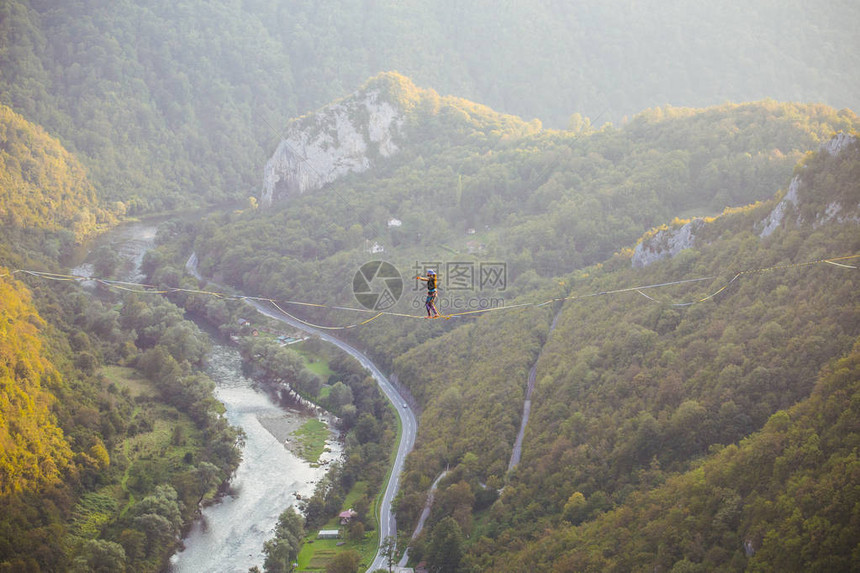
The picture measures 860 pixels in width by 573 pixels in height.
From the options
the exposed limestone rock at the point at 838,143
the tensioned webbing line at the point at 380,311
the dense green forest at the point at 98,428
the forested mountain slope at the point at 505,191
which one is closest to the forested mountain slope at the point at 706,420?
the exposed limestone rock at the point at 838,143

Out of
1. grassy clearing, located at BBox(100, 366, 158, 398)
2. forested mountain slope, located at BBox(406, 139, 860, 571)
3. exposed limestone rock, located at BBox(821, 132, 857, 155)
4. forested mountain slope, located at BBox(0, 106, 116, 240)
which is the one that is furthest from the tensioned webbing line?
forested mountain slope, located at BBox(0, 106, 116, 240)

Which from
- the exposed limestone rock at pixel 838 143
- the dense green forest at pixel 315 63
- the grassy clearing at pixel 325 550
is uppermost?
the dense green forest at pixel 315 63

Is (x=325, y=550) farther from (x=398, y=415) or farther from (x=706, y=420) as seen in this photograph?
(x=706, y=420)

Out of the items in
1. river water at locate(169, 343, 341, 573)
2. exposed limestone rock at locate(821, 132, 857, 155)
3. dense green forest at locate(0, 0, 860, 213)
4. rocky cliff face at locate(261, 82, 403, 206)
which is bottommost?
river water at locate(169, 343, 341, 573)

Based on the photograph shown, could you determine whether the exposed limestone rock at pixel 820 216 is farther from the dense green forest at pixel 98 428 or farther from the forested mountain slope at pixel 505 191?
the dense green forest at pixel 98 428

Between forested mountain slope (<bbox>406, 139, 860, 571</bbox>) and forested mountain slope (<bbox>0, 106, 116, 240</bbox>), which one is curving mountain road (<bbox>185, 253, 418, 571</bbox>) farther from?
forested mountain slope (<bbox>0, 106, 116, 240</bbox>)
